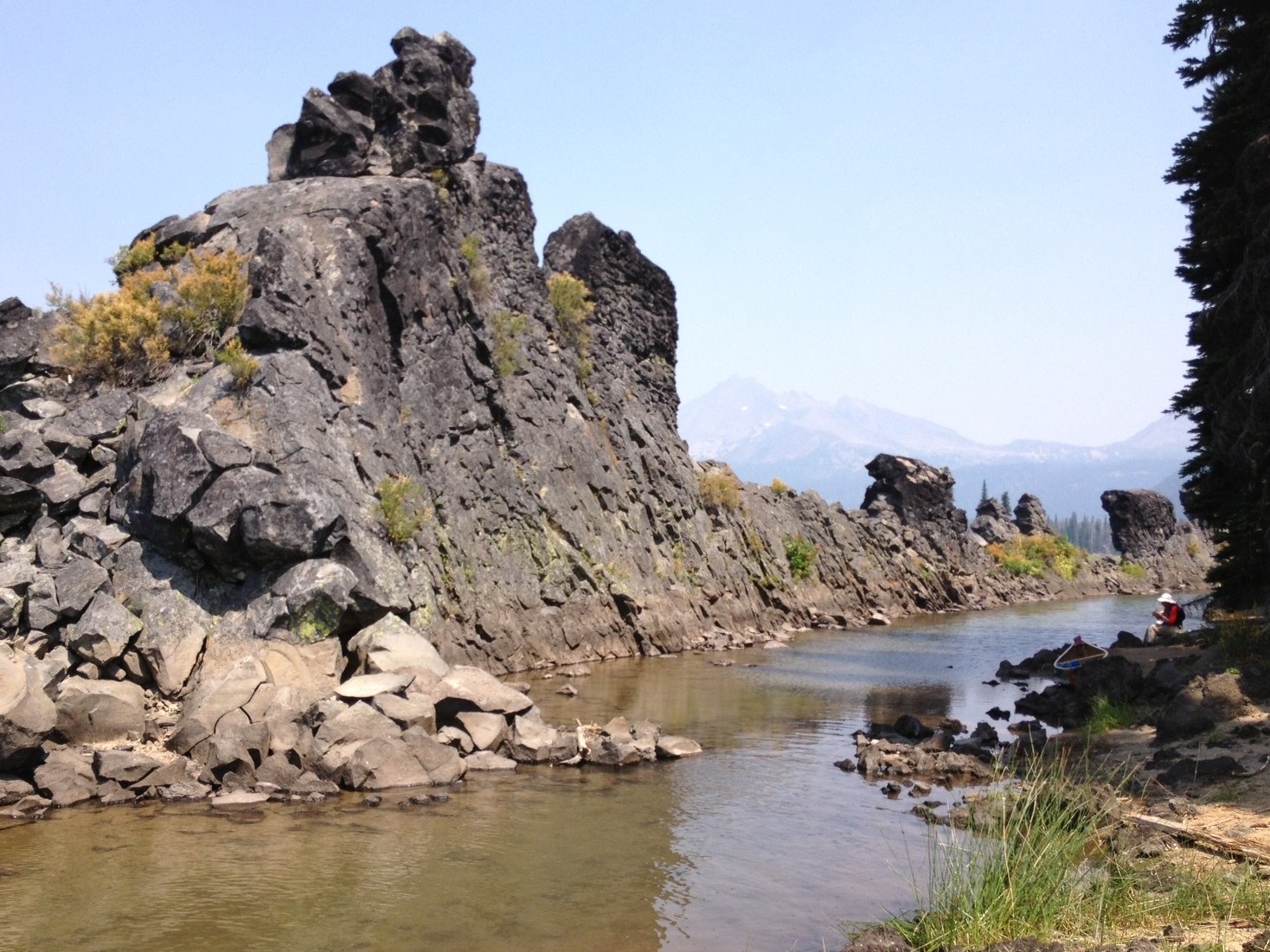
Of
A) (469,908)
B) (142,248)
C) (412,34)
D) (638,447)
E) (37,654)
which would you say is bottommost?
(469,908)

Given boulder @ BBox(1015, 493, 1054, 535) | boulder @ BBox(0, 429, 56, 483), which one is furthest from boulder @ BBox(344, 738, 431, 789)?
boulder @ BBox(1015, 493, 1054, 535)

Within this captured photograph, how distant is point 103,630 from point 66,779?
164 inches

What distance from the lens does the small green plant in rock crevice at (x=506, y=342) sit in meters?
38.8

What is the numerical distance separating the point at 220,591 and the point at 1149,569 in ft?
317

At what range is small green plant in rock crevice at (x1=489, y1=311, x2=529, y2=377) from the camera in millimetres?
38844

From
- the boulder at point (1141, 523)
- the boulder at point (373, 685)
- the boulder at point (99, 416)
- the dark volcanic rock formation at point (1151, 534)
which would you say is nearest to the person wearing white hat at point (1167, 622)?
the boulder at point (373, 685)

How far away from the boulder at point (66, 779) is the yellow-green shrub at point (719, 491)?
1429 inches

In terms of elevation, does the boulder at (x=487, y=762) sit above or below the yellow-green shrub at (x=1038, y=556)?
below

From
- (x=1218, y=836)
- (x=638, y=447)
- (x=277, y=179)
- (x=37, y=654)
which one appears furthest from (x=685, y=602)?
(x=1218, y=836)

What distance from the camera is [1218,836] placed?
12.8 metres

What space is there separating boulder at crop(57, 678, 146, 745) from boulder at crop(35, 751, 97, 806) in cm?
98

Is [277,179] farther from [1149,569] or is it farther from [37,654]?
[1149,569]

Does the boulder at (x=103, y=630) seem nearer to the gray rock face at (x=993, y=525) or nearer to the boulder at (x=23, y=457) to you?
the boulder at (x=23, y=457)

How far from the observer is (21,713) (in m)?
16.0
